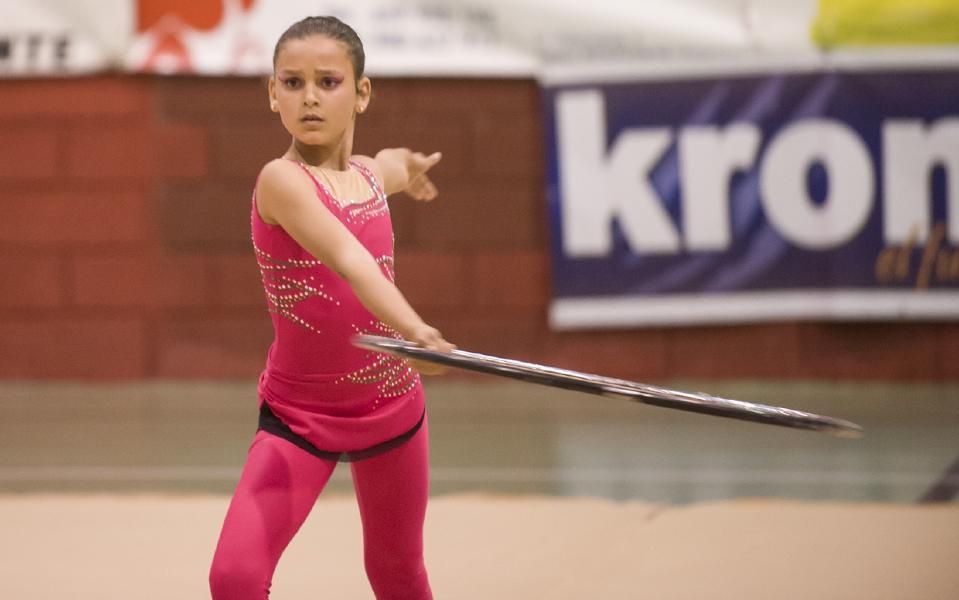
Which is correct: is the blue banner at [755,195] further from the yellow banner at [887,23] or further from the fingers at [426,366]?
the fingers at [426,366]

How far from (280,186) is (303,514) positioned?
0.51 metres

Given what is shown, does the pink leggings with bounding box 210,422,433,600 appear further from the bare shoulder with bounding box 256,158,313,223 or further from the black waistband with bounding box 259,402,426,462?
the bare shoulder with bounding box 256,158,313,223

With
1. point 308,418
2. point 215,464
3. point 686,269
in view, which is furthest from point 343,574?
point 686,269

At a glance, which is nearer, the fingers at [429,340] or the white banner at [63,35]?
the fingers at [429,340]

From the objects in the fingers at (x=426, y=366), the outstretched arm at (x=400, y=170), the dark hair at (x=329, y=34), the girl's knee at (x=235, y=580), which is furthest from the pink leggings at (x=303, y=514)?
the dark hair at (x=329, y=34)

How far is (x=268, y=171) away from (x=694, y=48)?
144 inches

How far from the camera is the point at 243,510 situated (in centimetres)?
185

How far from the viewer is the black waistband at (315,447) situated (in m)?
1.94

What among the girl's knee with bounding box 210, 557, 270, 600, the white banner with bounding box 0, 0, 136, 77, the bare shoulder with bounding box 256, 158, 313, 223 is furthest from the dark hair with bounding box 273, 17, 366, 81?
the white banner with bounding box 0, 0, 136, 77

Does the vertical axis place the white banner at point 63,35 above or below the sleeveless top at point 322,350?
above

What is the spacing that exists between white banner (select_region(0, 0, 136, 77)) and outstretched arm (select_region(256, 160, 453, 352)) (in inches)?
146

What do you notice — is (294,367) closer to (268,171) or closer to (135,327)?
(268,171)

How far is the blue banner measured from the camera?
17.0 ft

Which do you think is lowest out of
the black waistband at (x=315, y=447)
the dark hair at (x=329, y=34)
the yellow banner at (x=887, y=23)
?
the black waistband at (x=315, y=447)
